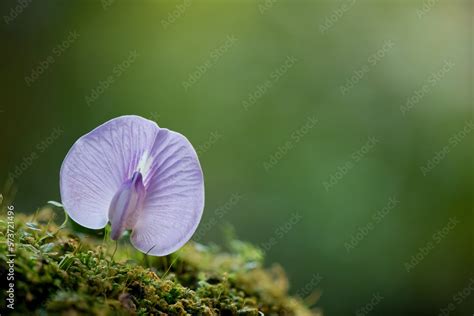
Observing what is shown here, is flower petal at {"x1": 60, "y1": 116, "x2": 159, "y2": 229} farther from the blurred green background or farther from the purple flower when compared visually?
the blurred green background

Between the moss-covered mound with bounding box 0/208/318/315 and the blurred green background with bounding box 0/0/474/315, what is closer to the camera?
the moss-covered mound with bounding box 0/208/318/315

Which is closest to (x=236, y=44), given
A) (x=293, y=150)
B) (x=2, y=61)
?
(x=293, y=150)

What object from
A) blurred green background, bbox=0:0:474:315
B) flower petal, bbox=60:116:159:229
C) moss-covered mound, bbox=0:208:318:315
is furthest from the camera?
blurred green background, bbox=0:0:474:315

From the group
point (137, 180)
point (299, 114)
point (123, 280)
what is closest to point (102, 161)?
point (137, 180)

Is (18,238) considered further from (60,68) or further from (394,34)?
(394,34)

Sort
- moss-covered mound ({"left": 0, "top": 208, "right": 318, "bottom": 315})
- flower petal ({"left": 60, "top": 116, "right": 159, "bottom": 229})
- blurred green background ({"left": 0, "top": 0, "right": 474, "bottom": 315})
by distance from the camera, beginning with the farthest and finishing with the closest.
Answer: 1. blurred green background ({"left": 0, "top": 0, "right": 474, "bottom": 315})
2. flower petal ({"left": 60, "top": 116, "right": 159, "bottom": 229})
3. moss-covered mound ({"left": 0, "top": 208, "right": 318, "bottom": 315})

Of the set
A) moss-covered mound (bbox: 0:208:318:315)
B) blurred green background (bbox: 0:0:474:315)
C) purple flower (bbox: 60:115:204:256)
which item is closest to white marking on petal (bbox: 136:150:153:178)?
purple flower (bbox: 60:115:204:256)
